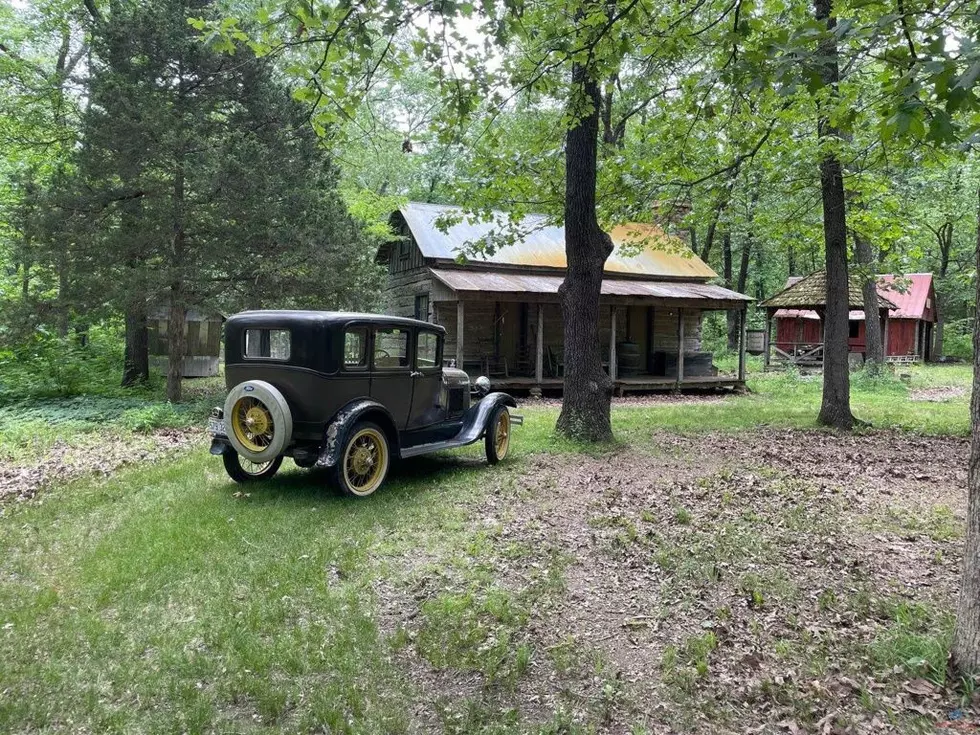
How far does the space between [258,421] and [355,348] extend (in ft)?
3.82

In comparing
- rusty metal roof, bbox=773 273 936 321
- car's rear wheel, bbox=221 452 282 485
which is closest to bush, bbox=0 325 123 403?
car's rear wheel, bbox=221 452 282 485

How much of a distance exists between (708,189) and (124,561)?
10282 millimetres

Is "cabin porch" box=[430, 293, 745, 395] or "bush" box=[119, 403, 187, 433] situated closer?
"bush" box=[119, 403, 187, 433]

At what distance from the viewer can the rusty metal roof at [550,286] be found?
15.8 metres

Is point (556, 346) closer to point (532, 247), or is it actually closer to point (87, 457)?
point (532, 247)

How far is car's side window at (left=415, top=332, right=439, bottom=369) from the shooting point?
24.0 feet

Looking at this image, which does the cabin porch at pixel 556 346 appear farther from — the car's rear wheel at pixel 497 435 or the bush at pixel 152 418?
the car's rear wheel at pixel 497 435

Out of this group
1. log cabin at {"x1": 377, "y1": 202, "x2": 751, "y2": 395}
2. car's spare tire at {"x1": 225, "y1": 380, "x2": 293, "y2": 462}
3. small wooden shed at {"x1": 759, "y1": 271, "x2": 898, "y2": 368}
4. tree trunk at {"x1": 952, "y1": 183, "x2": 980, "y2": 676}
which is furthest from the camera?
small wooden shed at {"x1": 759, "y1": 271, "x2": 898, "y2": 368}

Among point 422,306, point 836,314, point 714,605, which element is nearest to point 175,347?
point 422,306

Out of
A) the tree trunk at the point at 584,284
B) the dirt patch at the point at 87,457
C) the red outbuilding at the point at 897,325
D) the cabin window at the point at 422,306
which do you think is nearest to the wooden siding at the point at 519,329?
the cabin window at the point at 422,306

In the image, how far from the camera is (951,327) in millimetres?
38656

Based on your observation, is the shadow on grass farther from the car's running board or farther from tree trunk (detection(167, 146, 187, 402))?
tree trunk (detection(167, 146, 187, 402))

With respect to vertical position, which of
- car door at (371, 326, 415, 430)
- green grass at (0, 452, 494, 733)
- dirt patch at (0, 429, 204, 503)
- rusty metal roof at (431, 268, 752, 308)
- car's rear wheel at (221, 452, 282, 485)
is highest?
rusty metal roof at (431, 268, 752, 308)

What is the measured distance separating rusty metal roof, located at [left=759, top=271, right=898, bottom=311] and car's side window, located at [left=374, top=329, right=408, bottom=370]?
21858 mm
